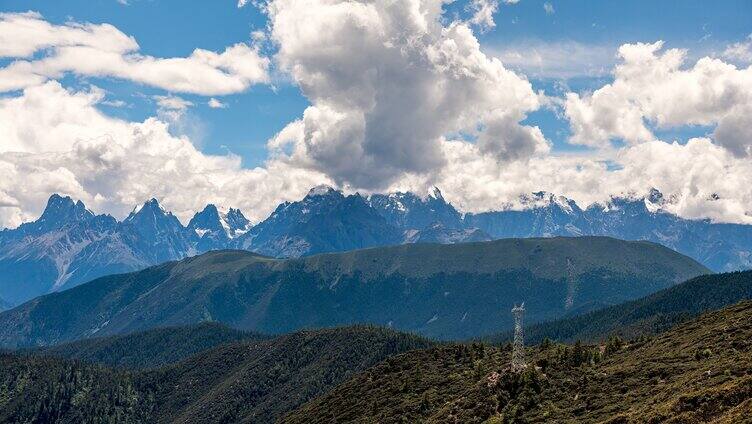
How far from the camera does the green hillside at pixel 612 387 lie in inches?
3775

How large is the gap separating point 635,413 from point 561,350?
6477 centimetres

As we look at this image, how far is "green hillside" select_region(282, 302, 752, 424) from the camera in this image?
95.9 meters

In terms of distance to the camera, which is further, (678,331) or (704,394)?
(678,331)

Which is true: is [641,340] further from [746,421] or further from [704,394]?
[746,421]

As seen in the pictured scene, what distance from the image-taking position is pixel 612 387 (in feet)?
412

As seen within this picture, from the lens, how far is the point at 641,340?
167625 millimetres

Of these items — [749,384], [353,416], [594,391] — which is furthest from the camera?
[353,416]

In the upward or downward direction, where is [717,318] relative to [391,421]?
upward

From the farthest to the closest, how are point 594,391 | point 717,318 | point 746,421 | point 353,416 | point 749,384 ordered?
1. point 353,416
2. point 717,318
3. point 594,391
4. point 749,384
5. point 746,421

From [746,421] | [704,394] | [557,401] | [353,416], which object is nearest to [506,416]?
[557,401]

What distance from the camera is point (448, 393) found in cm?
17188

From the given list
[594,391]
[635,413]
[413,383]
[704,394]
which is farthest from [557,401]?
[413,383]

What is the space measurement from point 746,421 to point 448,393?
325 feet

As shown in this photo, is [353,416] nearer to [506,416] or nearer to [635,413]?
[506,416]
